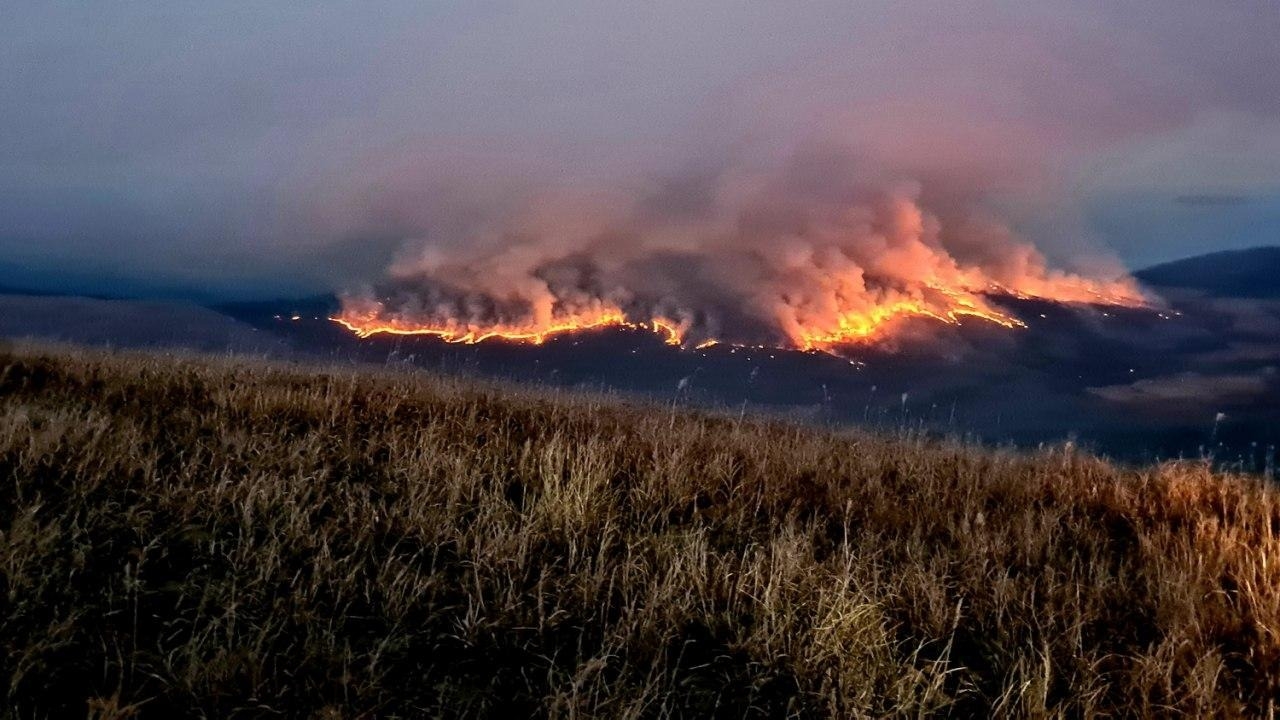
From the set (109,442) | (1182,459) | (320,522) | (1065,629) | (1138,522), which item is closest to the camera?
(1065,629)

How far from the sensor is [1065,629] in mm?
4129

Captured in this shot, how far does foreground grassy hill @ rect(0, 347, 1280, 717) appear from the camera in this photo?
→ 3328mm

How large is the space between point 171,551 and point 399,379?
735 centimetres

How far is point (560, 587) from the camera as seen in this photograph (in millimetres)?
4184

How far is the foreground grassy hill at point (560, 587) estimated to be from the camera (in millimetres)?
3328

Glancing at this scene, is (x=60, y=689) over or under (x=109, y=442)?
under

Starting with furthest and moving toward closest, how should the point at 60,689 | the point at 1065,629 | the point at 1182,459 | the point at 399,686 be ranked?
the point at 1182,459 → the point at 1065,629 → the point at 399,686 → the point at 60,689

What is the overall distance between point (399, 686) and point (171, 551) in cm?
176

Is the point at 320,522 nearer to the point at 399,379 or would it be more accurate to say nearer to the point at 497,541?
the point at 497,541

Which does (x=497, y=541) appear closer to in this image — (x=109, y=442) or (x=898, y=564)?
(x=898, y=564)

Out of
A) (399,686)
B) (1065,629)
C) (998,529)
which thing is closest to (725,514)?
(998,529)

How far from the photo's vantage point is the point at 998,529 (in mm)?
6051

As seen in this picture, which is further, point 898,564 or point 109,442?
point 109,442

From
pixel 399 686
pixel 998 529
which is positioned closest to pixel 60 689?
pixel 399 686
